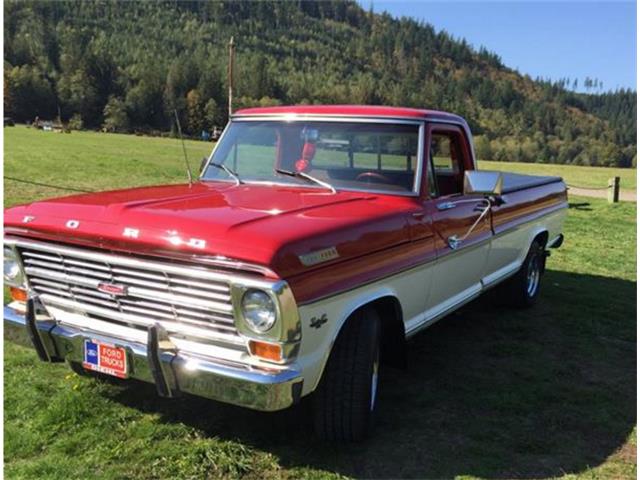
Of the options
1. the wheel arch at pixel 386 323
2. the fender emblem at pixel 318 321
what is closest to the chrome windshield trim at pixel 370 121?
the wheel arch at pixel 386 323

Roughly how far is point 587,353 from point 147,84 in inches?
2722

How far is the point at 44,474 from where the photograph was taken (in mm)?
3209

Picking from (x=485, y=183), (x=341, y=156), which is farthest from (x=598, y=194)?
(x=341, y=156)

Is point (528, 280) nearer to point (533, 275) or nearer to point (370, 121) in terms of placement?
point (533, 275)

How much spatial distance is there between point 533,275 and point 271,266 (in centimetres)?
482

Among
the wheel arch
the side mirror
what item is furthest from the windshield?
the wheel arch

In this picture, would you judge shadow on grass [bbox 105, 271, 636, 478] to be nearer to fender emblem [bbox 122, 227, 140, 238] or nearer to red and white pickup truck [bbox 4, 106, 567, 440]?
red and white pickup truck [bbox 4, 106, 567, 440]

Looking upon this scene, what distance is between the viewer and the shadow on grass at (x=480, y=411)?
11.6ft

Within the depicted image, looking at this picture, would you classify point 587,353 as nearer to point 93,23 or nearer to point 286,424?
point 286,424

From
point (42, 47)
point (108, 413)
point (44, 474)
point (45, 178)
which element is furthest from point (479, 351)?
point (42, 47)

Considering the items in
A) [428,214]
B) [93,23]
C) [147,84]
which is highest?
[93,23]

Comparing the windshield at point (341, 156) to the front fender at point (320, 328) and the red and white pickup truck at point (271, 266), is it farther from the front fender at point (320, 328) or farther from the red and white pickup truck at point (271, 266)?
the front fender at point (320, 328)

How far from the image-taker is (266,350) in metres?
3.01

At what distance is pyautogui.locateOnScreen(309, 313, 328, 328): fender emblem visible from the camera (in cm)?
306
